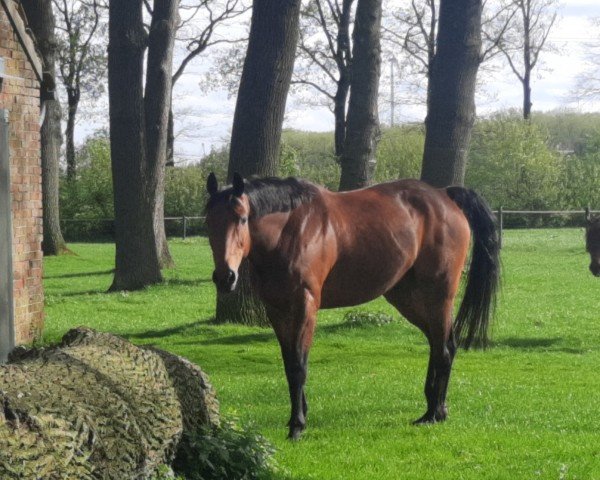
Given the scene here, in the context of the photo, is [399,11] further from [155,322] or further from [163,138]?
[155,322]

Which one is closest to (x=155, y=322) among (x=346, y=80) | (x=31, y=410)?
(x=31, y=410)

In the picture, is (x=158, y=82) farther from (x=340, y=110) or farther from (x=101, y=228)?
(x=340, y=110)

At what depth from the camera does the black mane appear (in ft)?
23.9

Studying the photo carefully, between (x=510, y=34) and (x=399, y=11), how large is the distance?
6.78m

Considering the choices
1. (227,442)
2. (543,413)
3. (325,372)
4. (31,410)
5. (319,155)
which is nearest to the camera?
(31,410)

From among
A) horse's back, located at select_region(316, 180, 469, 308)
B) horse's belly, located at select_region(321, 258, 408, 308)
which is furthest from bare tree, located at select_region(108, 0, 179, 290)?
horse's belly, located at select_region(321, 258, 408, 308)

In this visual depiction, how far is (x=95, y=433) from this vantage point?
17.5 ft

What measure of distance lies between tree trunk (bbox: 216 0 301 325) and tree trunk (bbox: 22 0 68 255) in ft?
Answer: 39.0

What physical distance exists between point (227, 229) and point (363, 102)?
13503 millimetres

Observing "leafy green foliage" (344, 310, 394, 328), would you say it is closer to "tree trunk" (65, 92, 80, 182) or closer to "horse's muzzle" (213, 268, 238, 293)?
"horse's muzzle" (213, 268, 238, 293)

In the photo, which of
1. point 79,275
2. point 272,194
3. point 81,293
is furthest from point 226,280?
point 79,275

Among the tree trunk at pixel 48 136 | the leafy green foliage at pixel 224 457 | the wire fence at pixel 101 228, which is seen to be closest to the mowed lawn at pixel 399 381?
the leafy green foliage at pixel 224 457

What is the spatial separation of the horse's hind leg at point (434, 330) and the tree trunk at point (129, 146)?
15.8 metres

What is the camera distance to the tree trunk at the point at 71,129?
54094 millimetres
